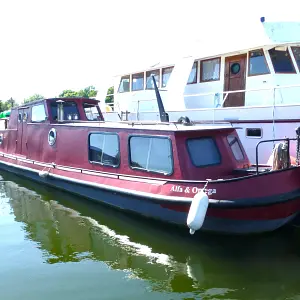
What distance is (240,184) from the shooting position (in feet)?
19.4

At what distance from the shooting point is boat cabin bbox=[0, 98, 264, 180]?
6844 millimetres

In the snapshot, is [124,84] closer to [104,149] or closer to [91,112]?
[91,112]

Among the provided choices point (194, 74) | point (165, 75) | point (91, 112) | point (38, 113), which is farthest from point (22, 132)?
point (194, 74)

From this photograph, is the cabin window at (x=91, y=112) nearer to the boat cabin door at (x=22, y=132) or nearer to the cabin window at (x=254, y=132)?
the boat cabin door at (x=22, y=132)

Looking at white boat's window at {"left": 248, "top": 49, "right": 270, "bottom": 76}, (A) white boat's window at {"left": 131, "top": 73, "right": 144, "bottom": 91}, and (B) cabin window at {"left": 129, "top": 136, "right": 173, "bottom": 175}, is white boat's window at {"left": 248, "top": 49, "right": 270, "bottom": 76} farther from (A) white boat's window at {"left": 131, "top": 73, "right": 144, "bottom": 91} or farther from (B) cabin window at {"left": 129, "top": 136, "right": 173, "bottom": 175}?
(A) white boat's window at {"left": 131, "top": 73, "right": 144, "bottom": 91}

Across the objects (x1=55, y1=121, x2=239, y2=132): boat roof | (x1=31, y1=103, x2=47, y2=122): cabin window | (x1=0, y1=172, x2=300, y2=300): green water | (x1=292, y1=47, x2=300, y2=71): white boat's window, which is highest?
(x1=292, y1=47, x2=300, y2=71): white boat's window

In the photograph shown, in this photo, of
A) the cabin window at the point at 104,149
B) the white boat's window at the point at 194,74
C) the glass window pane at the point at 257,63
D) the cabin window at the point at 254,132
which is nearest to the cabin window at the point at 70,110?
the cabin window at the point at 104,149

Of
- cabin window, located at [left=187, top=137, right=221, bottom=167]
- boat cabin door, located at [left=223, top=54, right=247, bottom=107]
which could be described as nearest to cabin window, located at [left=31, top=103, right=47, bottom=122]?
boat cabin door, located at [left=223, top=54, right=247, bottom=107]

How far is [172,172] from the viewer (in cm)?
674

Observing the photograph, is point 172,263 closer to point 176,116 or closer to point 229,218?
point 229,218

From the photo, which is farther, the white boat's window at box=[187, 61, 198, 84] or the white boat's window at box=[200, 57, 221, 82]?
the white boat's window at box=[187, 61, 198, 84]

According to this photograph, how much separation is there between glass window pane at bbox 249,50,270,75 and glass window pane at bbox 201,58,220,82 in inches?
40.9

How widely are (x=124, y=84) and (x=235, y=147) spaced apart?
7.10 meters

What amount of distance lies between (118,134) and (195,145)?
6.08 feet
